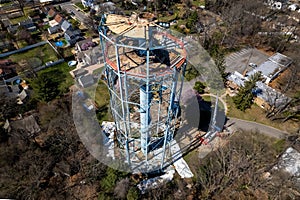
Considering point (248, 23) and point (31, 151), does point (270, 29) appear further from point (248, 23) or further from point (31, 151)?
point (31, 151)

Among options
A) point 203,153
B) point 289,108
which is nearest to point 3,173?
Result: point 203,153

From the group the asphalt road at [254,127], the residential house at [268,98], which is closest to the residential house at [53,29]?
the asphalt road at [254,127]

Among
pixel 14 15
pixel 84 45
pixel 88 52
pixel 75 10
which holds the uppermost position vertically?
pixel 84 45

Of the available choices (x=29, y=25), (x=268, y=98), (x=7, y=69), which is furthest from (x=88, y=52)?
(x=268, y=98)

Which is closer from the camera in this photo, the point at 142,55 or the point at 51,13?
the point at 142,55

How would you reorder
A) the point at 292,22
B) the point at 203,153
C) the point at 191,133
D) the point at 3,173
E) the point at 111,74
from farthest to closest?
the point at 292,22
the point at 191,133
the point at 203,153
the point at 3,173
the point at 111,74

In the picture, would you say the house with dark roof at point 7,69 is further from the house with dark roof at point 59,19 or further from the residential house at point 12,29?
the house with dark roof at point 59,19

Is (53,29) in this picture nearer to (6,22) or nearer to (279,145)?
(6,22)
